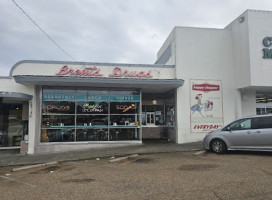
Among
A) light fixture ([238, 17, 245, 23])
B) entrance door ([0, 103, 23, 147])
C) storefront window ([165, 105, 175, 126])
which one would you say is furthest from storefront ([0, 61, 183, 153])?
light fixture ([238, 17, 245, 23])

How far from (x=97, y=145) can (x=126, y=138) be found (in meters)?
1.71

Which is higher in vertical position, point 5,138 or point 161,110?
point 161,110

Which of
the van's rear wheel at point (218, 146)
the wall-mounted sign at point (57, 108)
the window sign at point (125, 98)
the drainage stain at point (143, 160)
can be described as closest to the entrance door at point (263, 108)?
the van's rear wheel at point (218, 146)

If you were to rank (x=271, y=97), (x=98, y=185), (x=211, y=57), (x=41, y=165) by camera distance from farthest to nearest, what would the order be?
1. (x=271, y=97)
2. (x=211, y=57)
3. (x=41, y=165)
4. (x=98, y=185)

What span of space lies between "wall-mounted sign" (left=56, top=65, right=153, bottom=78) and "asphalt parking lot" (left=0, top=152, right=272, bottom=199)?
544 centimetres

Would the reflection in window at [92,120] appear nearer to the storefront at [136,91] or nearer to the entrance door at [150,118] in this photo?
the storefront at [136,91]

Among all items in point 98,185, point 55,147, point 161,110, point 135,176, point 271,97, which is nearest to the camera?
point 98,185

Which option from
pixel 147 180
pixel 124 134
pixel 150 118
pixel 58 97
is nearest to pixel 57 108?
pixel 58 97

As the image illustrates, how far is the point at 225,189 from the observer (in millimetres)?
5027

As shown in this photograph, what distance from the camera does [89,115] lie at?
12.6 m

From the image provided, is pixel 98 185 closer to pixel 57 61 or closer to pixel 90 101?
pixel 90 101

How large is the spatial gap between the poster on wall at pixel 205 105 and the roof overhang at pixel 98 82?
1511 mm

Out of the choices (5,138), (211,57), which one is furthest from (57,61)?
(211,57)

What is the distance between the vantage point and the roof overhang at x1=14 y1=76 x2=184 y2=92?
36.5 ft
